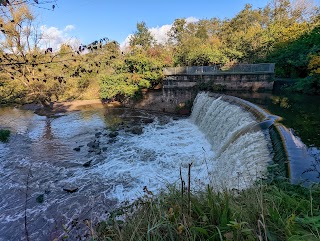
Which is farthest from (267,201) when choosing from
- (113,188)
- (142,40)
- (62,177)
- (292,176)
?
(142,40)

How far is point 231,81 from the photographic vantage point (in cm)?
1634

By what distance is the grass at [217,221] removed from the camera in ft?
5.19

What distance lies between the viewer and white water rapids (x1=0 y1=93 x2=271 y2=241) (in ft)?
18.5

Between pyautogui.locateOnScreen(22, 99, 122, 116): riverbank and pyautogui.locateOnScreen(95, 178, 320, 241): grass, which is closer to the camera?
pyautogui.locateOnScreen(95, 178, 320, 241): grass

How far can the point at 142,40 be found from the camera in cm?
3847


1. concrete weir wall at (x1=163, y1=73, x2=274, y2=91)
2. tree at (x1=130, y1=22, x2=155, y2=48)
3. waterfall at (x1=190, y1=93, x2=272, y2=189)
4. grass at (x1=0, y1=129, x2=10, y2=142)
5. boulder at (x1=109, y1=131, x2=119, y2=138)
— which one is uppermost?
tree at (x1=130, y1=22, x2=155, y2=48)

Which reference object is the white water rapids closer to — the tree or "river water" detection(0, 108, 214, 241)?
"river water" detection(0, 108, 214, 241)

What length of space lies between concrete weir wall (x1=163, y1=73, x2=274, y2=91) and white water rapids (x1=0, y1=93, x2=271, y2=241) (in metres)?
2.48

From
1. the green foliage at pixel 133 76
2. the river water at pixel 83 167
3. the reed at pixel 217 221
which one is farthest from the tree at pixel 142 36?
the reed at pixel 217 221

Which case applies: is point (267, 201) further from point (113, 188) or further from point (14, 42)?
point (14, 42)

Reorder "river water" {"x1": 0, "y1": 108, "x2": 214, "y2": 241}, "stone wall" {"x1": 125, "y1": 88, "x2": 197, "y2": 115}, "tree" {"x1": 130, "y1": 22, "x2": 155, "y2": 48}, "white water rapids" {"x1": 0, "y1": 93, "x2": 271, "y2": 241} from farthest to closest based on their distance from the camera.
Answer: "tree" {"x1": 130, "y1": 22, "x2": 155, "y2": 48}
"stone wall" {"x1": 125, "y1": 88, "x2": 197, "y2": 115}
"river water" {"x1": 0, "y1": 108, "x2": 214, "y2": 241}
"white water rapids" {"x1": 0, "y1": 93, "x2": 271, "y2": 241}

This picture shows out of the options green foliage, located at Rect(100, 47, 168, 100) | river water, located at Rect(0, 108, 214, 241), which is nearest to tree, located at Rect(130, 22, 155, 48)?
green foliage, located at Rect(100, 47, 168, 100)

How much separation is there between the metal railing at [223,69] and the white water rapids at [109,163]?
3.26 m

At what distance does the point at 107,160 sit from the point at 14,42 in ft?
41.7
